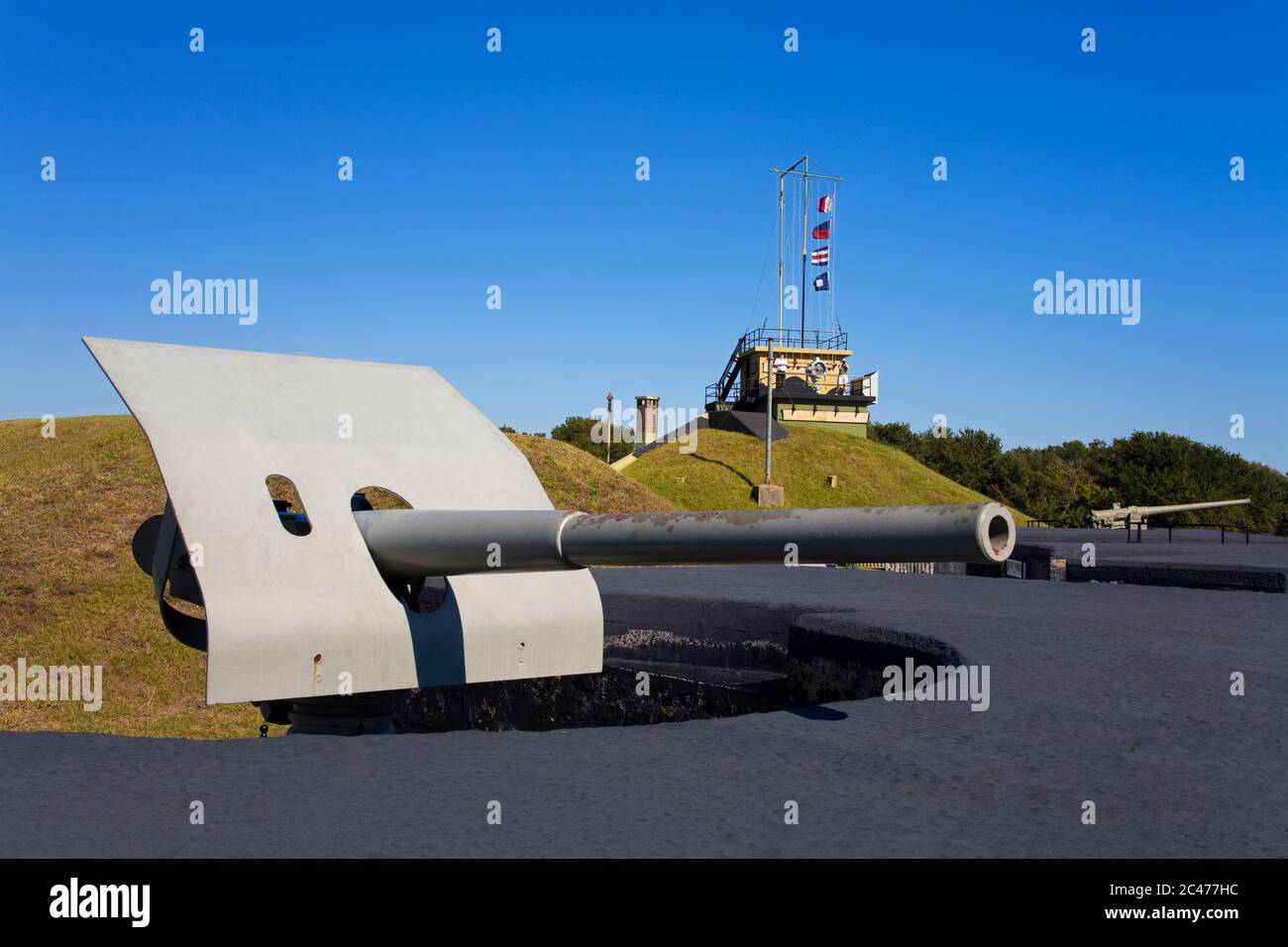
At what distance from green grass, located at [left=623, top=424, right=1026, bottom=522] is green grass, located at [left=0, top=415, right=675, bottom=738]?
12.1 metres

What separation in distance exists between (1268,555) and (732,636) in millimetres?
8616

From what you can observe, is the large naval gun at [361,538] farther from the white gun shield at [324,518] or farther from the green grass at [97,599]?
the green grass at [97,599]

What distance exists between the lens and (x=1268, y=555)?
12961 millimetres

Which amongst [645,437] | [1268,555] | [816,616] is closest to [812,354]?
[645,437]

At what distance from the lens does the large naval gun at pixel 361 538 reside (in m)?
3.24

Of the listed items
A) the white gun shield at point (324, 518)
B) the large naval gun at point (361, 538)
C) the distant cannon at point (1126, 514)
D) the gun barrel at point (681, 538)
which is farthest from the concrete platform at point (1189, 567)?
the gun barrel at point (681, 538)

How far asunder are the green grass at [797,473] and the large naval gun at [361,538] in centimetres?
2572

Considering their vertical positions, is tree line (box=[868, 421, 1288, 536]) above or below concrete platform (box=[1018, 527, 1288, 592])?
above

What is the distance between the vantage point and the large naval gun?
3.24m

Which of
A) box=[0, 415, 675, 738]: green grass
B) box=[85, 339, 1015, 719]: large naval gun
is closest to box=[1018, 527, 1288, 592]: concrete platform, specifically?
box=[85, 339, 1015, 719]: large naval gun

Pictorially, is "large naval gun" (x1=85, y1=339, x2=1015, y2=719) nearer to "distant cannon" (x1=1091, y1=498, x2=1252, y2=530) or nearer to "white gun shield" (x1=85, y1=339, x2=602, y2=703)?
"white gun shield" (x1=85, y1=339, x2=602, y2=703)

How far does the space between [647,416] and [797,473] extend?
7401 mm

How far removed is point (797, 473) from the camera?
37.8 metres
